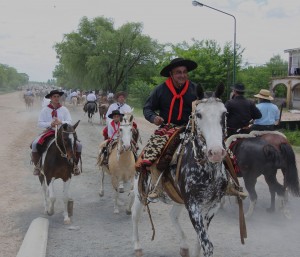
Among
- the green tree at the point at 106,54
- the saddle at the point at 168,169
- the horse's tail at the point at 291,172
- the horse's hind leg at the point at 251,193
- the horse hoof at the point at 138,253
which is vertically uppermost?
the green tree at the point at 106,54

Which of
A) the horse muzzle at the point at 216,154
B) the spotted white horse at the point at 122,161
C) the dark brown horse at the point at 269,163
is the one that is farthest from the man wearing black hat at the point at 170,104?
the dark brown horse at the point at 269,163

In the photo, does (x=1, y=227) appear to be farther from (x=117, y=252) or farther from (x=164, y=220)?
(x=164, y=220)

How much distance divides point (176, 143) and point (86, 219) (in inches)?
133

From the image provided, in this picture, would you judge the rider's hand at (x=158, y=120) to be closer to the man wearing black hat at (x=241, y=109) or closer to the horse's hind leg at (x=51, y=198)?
the horse's hind leg at (x=51, y=198)

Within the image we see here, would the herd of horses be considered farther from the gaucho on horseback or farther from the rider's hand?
the rider's hand

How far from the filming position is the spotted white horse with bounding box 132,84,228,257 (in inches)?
166

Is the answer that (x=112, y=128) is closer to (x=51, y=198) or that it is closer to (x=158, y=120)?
(x=51, y=198)

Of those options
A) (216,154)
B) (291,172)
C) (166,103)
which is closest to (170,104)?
(166,103)

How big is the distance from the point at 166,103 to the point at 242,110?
11.1 feet

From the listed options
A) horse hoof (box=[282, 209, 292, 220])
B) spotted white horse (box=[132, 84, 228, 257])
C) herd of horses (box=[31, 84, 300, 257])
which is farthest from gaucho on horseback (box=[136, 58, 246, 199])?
horse hoof (box=[282, 209, 292, 220])

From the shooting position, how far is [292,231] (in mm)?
7094

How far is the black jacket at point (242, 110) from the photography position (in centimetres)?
845

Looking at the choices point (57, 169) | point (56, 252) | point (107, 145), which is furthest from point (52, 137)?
point (56, 252)

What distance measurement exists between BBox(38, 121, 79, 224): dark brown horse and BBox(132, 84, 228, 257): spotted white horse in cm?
317
